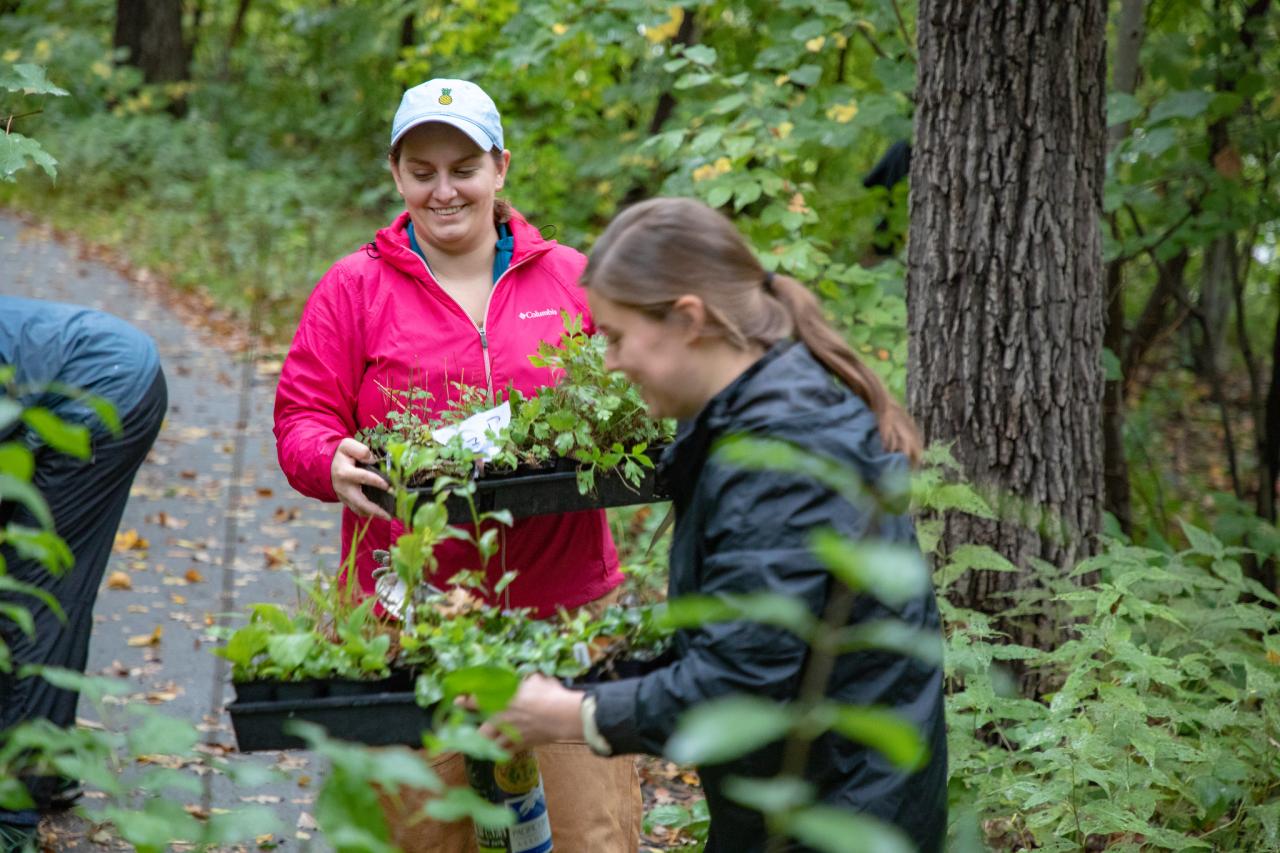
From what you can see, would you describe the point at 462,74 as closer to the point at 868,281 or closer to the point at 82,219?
the point at 868,281

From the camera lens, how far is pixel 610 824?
2742 mm

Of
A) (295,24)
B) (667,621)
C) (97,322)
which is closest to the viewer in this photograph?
(667,621)

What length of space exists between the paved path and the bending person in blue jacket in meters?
0.32

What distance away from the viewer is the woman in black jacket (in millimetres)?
1719

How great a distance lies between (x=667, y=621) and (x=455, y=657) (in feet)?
2.45

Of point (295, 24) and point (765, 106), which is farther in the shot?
point (295, 24)

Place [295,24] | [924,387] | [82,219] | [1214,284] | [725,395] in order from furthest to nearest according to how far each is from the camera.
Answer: [295,24] < [82,219] < [1214,284] < [924,387] < [725,395]

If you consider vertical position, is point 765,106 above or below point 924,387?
above

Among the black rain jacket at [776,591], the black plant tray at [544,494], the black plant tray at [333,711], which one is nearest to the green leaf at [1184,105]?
the black plant tray at [544,494]

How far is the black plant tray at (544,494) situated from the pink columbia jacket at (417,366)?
0.27m

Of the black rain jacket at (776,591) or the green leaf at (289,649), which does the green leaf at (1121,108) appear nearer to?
the black rain jacket at (776,591)

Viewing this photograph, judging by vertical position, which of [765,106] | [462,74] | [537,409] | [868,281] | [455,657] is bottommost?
[455,657]

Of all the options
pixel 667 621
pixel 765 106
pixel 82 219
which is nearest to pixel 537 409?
pixel 667 621

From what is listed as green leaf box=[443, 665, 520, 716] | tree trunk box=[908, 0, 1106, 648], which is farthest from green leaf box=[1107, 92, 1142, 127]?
green leaf box=[443, 665, 520, 716]
